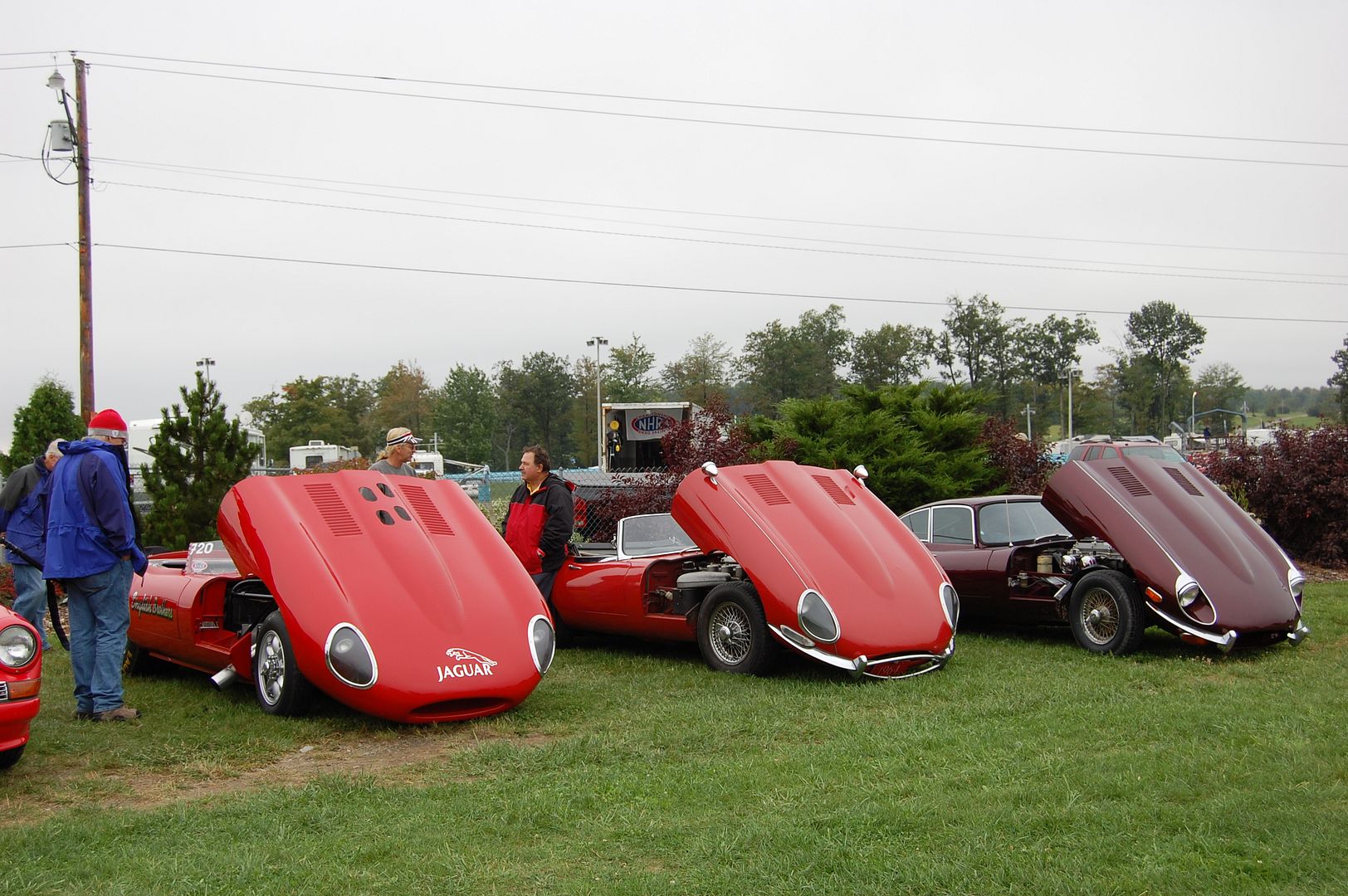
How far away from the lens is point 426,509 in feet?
24.8

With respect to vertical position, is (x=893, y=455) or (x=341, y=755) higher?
(x=893, y=455)

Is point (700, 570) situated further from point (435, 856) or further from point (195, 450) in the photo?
point (195, 450)

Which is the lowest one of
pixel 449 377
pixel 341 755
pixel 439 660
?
pixel 341 755

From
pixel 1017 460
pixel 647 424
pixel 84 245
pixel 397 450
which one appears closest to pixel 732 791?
pixel 397 450

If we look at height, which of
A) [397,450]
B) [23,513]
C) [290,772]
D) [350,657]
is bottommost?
[290,772]

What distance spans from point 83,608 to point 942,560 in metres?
7.28

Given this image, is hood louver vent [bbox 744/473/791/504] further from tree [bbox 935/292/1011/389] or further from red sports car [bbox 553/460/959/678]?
tree [bbox 935/292/1011/389]

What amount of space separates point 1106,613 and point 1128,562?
0.48 m

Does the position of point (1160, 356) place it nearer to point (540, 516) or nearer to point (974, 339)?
point (974, 339)

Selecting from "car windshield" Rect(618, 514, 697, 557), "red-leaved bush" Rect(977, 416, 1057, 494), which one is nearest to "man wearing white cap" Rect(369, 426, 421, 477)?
"car windshield" Rect(618, 514, 697, 557)

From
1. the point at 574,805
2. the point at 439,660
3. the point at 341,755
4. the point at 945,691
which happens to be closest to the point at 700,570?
the point at 945,691

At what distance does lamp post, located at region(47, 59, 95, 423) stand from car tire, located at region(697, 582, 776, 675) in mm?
12937

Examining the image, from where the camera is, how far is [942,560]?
34.1 feet

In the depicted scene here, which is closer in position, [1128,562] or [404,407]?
[1128,562]
